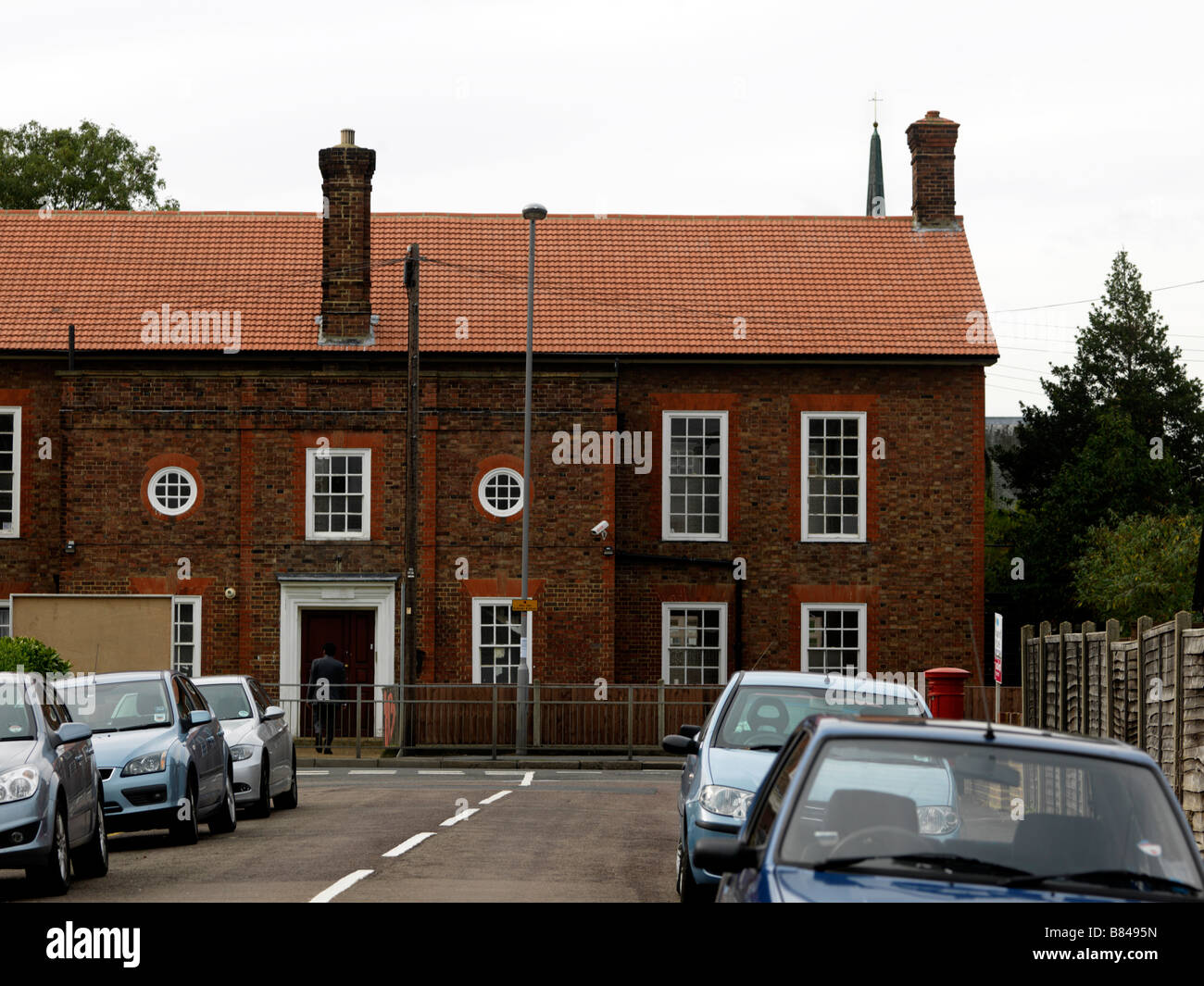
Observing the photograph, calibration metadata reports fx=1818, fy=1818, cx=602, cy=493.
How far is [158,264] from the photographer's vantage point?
37.3 m

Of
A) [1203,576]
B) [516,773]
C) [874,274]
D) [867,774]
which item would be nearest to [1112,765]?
[867,774]

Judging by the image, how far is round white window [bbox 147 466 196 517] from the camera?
114 feet

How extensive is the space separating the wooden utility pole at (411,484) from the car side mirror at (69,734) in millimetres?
19319

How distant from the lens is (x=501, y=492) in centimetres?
3503

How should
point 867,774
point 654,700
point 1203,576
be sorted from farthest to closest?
point 654,700, point 1203,576, point 867,774

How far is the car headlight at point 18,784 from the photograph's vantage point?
38.3ft

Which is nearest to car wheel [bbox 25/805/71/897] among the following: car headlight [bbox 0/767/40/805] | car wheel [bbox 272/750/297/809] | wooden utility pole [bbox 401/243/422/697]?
car headlight [bbox 0/767/40/805]

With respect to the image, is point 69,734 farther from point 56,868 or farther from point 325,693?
point 325,693

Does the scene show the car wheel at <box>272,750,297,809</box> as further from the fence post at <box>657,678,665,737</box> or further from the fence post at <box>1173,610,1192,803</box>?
the fence post at <box>657,678,665,737</box>

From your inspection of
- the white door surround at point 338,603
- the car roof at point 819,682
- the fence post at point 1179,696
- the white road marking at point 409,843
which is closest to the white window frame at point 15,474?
the white door surround at point 338,603

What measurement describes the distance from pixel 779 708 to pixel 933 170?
27146 mm

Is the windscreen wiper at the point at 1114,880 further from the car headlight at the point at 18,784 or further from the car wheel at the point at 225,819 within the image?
the car wheel at the point at 225,819
